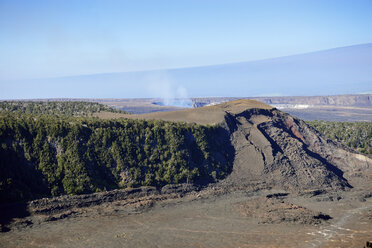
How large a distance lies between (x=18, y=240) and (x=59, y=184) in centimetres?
681

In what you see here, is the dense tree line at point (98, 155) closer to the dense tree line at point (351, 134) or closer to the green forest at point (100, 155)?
the green forest at point (100, 155)

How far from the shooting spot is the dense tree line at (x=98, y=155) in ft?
97.5

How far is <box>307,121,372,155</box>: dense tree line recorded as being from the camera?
163 feet

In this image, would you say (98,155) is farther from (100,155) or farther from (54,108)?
(54,108)

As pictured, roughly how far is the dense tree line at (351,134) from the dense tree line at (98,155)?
19.3 m

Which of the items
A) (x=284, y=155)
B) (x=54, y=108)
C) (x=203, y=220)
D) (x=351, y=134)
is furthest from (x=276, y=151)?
(x=54, y=108)

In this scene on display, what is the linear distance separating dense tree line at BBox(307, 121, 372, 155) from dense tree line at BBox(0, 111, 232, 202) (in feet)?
63.4

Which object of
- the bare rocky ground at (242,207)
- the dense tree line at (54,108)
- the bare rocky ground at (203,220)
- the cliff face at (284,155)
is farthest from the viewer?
the dense tree line at (54,108)

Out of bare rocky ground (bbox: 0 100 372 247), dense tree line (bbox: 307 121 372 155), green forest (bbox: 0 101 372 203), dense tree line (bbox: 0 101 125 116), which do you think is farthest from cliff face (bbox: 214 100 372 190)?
dense tree line (bbox: 0 101 125 116)

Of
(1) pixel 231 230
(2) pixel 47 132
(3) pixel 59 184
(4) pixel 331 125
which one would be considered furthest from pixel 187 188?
(4) pixel 331 125

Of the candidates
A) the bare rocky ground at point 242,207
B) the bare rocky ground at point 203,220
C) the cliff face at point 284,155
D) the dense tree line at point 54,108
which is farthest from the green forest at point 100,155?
the dense tree line at point 54,108

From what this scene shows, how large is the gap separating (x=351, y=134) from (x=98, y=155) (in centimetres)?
3433

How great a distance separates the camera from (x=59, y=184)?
30.1 metres

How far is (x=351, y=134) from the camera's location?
5188 centimetres
